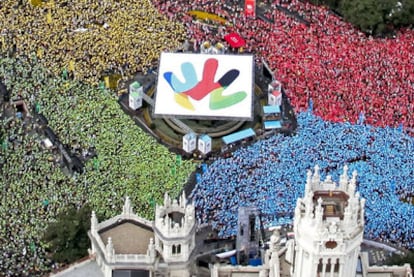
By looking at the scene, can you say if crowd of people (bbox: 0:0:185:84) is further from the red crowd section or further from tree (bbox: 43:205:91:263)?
tree (bbox: 43:205:91:263)

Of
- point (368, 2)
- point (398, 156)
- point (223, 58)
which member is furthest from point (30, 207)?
point (368, 2)

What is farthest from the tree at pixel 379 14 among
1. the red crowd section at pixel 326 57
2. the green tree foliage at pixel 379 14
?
the red crowd section at pixel 326 57

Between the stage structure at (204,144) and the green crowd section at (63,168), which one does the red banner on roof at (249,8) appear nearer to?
the green crowd section at (63,168)

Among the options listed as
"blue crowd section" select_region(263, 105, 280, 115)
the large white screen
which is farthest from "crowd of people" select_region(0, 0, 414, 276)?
the large white screen

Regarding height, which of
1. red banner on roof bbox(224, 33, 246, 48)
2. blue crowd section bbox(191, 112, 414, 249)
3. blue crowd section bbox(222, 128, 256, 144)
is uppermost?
red banner on roof bbox(224, 33, 246, 48)

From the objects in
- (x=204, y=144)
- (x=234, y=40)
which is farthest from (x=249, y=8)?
(x=204, y=144)

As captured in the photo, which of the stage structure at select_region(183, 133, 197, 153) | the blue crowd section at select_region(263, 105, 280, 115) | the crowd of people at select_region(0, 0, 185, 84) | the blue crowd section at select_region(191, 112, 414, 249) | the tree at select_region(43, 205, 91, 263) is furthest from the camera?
the crowd of people at select_region(0, 0, 185, 84)
